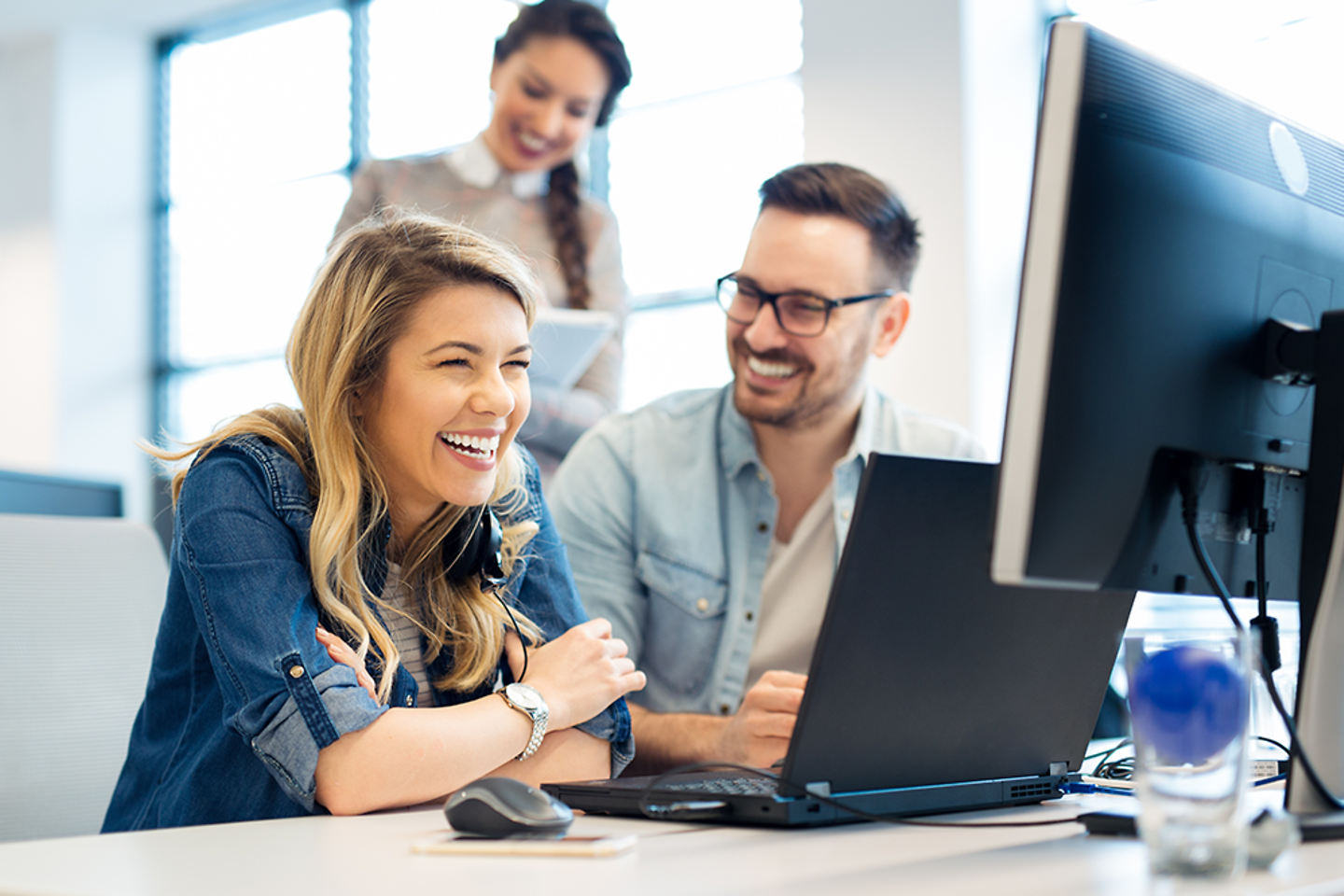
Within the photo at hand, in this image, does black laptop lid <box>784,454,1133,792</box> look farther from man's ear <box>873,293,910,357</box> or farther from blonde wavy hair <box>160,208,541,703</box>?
man's ear <box>873,293,910,357</box>

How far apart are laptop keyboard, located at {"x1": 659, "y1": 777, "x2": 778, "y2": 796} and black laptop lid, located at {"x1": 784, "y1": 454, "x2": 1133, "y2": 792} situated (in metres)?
0.06

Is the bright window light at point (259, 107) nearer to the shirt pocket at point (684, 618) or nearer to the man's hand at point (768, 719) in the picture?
the shirt pocket at point (684, 618)

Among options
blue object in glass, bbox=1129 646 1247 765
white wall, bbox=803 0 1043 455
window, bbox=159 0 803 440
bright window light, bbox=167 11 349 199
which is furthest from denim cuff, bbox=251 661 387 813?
bright window light, bbox=167 11 349 199

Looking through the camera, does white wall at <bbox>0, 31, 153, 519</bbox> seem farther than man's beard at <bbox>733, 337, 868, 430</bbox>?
Yes

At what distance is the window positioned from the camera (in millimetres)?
4238

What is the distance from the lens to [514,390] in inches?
54.6

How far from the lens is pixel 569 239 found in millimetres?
2459

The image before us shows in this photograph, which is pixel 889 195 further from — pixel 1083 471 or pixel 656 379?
pixel 656 379

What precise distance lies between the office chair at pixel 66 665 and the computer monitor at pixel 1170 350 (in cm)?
105

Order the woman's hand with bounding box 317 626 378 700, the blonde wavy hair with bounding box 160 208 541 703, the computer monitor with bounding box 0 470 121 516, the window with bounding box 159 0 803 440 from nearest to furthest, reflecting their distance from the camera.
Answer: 1. the woman's hand with bounding box 317 626 378 700
2. the blonde wavy hair with bounding box 160 208 541 703
3. the computer monitor with bounding box 0 470 121 516
4. the window with bounding box 159 0 803 440

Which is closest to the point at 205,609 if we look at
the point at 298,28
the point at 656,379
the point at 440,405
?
the point at 440,405

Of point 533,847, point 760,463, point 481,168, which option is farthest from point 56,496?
point 533,847

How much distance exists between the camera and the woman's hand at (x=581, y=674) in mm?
1200

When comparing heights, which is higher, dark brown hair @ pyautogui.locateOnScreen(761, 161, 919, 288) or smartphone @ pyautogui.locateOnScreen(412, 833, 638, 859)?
dark brown hair @ pyautogui.locateOnScreen(761, 161, 919, 288)
